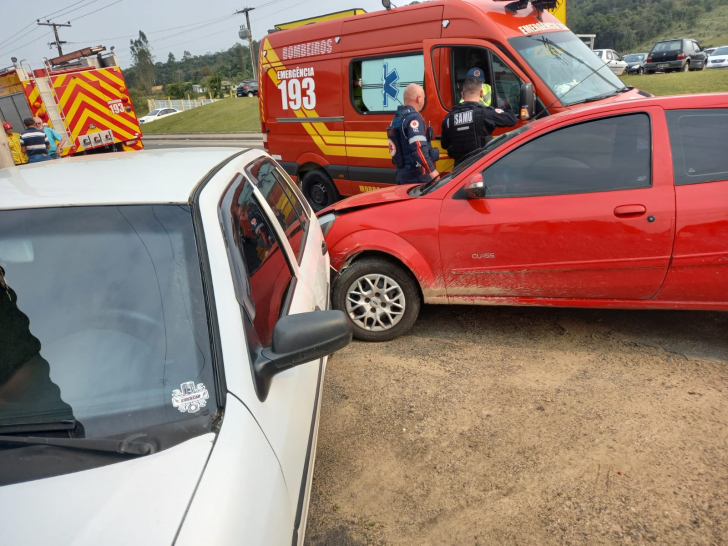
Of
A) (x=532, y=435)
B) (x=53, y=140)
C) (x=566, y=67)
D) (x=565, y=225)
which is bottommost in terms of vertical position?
(x=532, y=435)

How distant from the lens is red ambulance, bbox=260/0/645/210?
17.8 ft

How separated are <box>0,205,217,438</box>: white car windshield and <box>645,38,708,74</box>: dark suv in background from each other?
94.4 feet

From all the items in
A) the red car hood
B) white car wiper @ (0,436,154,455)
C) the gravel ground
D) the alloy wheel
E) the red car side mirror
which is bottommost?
the gravel ground

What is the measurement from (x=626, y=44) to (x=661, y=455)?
2991 inches

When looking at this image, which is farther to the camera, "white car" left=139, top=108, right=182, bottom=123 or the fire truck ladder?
"white car" left=139, top=108, right=182, bottom=123

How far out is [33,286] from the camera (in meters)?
1.70

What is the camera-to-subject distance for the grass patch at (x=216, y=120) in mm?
24539

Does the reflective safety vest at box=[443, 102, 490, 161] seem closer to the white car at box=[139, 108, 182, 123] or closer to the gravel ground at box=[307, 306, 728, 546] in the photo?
the gravel ground at box=[307, 306, 728, 546]

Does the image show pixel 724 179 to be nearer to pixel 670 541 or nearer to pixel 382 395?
pixel 670 541

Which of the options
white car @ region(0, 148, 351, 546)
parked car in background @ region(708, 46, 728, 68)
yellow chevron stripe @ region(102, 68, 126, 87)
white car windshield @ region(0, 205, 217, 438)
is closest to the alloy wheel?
white car @ region(0, 148, 351, 546)

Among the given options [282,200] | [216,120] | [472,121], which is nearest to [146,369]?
[282,200]

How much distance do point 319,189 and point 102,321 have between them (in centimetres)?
602

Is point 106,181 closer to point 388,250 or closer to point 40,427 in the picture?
point 40,427

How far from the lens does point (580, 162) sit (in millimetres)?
3400
